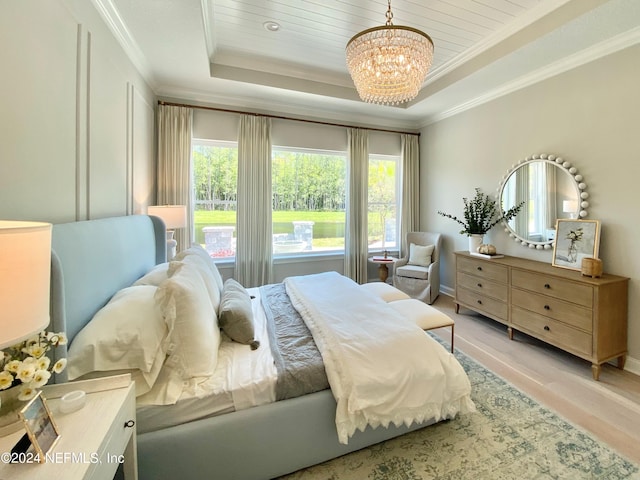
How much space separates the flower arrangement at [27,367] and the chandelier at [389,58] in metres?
2.24

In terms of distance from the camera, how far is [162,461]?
1.25 meters

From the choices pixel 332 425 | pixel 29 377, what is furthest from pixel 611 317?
pixel 29 377

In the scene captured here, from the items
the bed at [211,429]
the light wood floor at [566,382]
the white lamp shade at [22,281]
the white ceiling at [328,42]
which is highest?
the white ceiling at [328,42]

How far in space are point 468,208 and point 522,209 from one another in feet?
2.19

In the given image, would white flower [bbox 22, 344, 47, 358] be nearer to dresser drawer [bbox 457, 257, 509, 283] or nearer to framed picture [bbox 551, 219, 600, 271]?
dresser drawer [bbox 457, 257, 509, 283]

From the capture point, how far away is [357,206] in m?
4.50

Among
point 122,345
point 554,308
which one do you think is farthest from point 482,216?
point 122,345

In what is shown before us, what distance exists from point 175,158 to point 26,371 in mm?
3225

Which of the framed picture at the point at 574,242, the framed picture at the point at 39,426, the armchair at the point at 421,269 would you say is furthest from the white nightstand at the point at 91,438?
the armchair at the point at 421,269

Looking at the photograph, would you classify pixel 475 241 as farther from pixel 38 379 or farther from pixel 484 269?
pixel 38 379

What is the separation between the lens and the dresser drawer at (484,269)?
3051 mm

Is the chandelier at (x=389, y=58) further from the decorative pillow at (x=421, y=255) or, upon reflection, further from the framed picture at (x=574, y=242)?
the decorative pillow at (x=421, y=255)

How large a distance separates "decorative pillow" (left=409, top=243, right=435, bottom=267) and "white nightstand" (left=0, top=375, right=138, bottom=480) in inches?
156

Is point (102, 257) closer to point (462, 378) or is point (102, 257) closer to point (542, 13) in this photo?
point (462, 378)
